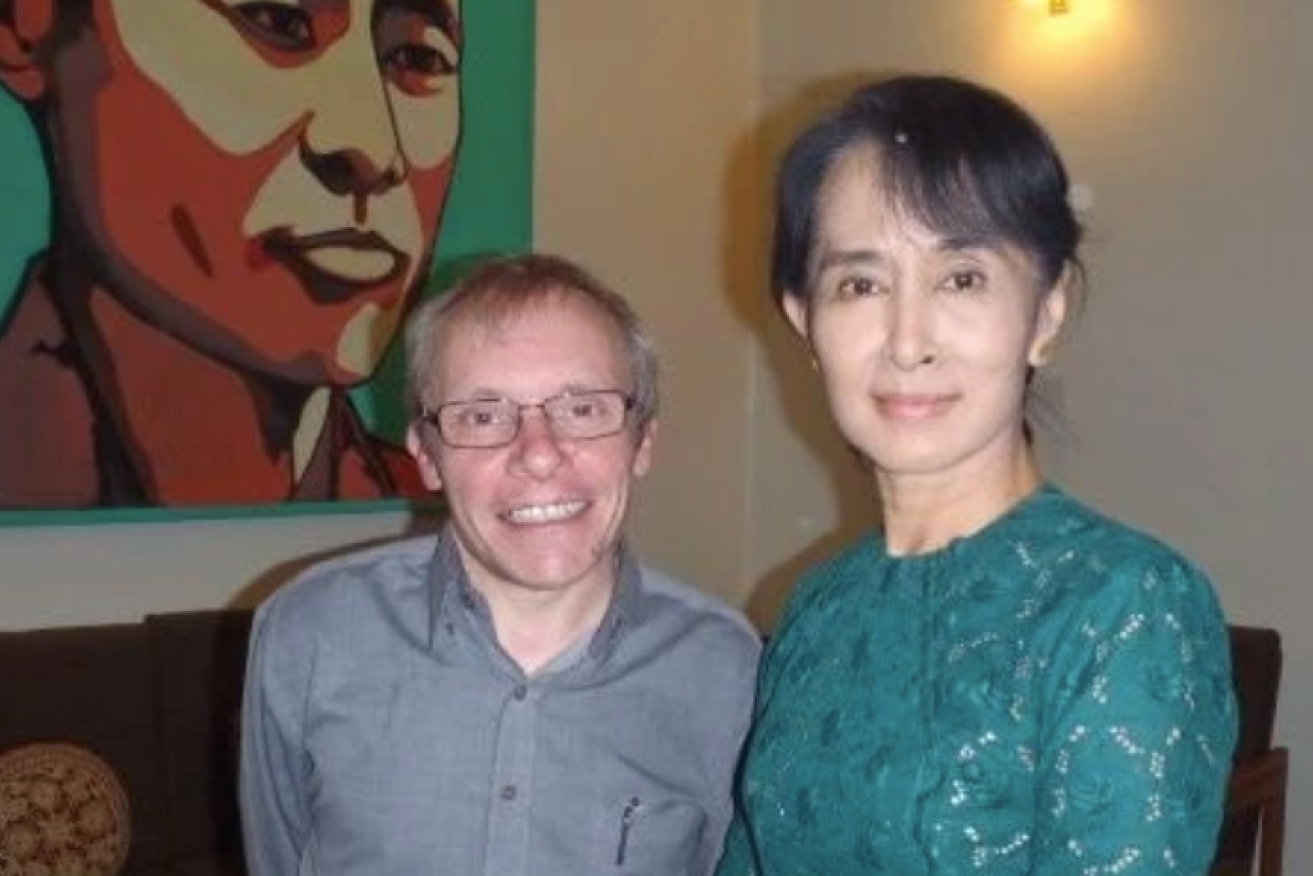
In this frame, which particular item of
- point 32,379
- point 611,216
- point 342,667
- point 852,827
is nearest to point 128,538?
point 32,379

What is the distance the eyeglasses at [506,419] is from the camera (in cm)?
160

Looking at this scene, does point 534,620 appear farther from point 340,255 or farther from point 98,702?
point 340,255

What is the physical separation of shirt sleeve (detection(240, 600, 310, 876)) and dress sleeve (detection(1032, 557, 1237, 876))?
0.93 meters

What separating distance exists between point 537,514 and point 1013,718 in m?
0.64

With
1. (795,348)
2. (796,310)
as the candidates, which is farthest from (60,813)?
(795,348)

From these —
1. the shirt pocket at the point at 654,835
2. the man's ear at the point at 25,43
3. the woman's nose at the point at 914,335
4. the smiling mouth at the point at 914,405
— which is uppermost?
the man's ear at the point at 25,43

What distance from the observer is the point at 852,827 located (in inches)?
46.9

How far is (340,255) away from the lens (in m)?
3.69

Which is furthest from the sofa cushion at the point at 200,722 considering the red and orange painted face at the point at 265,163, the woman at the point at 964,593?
the woman at the point at 964,593

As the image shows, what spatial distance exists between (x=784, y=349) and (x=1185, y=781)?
3.74 meters

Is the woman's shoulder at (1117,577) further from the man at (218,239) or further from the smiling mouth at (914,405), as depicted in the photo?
the man at (218,239)

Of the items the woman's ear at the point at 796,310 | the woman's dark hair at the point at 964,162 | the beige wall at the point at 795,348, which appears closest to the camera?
the woman's dark hair at the point at 964,162

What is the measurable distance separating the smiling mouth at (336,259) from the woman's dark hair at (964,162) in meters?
2.54

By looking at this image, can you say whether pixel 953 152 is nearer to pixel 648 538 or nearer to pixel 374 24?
pixel 374 24
